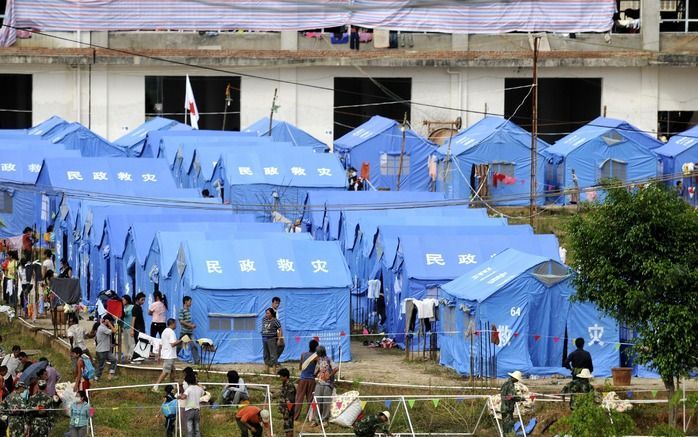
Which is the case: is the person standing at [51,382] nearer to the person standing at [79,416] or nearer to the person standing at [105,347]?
the person standing at [79,416]

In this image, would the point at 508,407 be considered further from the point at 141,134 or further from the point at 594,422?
the point at 141,134

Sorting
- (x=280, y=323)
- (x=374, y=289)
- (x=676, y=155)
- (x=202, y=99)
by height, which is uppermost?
(x=202, y=99)

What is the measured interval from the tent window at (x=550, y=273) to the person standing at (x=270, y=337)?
4.24 m

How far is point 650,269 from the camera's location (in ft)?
71.2

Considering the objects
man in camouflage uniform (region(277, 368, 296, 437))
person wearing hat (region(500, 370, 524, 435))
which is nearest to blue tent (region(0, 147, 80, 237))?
man in camouflage uniform (region(277, 368, 296, 437))

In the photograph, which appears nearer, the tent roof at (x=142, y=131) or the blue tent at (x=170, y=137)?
the blue tent at (x=170, y=137)

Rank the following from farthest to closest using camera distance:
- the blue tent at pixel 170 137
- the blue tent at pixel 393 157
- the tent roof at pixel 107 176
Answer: the blue tent at pixel 393 157, the blue tent at pixel 170 137, the tent roof at pixel 107 176

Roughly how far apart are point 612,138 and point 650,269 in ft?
73.7

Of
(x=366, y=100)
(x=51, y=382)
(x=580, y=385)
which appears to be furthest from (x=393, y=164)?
(x=51, y=382)

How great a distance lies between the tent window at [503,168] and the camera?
143 ft

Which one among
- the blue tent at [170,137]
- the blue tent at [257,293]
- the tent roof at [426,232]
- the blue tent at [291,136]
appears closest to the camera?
the blue tent at [257,293]

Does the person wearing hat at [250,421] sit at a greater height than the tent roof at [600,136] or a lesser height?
lesser

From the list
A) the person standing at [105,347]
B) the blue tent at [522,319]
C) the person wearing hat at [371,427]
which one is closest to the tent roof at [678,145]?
the blue tent at [522,319]

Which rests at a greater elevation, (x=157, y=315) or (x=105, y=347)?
(x=157, y=315)
